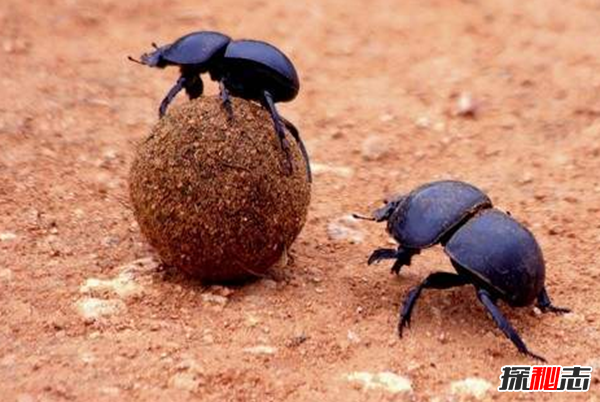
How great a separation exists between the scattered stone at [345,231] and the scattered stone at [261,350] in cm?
128

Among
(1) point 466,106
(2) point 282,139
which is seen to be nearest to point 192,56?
(2) point 282,139

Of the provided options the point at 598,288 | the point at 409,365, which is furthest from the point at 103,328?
the point at 598,288

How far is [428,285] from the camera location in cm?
385

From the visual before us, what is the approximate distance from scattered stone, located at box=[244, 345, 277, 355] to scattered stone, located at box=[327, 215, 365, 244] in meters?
1.28

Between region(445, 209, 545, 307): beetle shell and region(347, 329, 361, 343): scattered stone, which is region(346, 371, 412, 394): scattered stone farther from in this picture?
region(445, 209, 545, 307): beetle shell

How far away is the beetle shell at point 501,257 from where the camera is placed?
3.72 metres

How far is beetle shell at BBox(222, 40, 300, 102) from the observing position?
13.6 feet

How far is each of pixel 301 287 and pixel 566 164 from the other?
230 cm

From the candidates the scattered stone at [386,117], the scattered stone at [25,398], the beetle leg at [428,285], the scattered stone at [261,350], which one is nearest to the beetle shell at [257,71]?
the beetle leg at [428,285]

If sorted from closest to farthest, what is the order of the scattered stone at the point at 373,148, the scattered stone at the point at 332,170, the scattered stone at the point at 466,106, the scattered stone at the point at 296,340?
the scattered stone at the point at 296,340 → the scattered stone at the point at 332,170 → the scattered stone at the point at 373,148 → the scattered stone at the point at 466,106

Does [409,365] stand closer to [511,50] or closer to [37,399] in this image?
[37,399]

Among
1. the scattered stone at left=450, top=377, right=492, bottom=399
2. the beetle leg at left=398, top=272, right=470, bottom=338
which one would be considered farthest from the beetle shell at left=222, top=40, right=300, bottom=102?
the scattered stone at left=450, top=377, right=492, bottom=399

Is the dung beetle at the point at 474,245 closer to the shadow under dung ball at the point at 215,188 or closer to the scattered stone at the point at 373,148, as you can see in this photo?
the shadow under dung ball at the point at 215,188

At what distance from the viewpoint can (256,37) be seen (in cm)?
750
